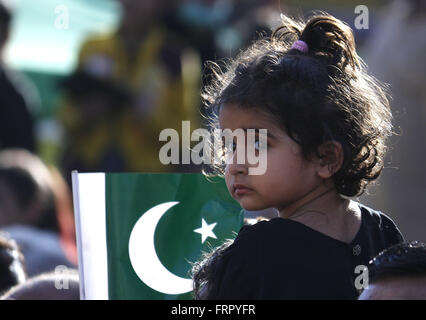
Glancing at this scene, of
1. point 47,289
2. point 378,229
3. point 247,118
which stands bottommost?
point 47,289

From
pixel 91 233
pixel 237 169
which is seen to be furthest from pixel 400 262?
pixel 91 233

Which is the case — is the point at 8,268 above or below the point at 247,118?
below

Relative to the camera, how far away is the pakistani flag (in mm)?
2088

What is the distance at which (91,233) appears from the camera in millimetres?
2090

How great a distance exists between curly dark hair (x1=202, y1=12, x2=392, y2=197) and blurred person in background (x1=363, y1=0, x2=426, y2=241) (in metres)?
1.95

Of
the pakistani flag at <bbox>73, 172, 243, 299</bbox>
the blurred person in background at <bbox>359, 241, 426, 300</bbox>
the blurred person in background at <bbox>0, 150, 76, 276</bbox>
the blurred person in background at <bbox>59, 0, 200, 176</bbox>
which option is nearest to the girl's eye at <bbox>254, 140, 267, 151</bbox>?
the pakistani flag at <bbox>73, 172, 243, 299</bbox>

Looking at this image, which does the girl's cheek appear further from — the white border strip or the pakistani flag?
the white border strip

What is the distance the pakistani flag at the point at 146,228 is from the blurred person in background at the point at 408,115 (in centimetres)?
200

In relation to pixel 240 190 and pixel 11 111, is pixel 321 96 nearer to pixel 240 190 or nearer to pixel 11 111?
pixel 240 190

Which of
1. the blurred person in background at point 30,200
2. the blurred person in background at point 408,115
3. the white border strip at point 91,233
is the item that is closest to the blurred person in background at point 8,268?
the white border strip at point 91,233

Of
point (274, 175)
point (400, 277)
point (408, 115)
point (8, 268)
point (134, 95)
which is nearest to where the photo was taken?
point (400, 277)

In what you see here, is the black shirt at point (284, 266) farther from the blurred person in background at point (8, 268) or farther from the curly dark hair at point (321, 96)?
the blurred person in background at point (8, 268)

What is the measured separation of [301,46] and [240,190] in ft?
1.26
